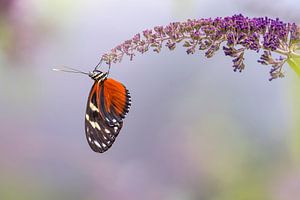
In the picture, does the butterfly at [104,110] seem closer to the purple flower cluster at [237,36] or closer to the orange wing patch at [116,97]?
the orange wing patch at [116,97]

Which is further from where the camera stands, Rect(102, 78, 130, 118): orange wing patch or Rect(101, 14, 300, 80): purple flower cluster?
Rect(102, 78, 130, 118): orange wing patch

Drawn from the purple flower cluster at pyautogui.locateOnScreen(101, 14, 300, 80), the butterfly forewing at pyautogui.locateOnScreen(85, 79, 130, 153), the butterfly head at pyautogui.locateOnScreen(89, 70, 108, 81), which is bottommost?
the butterfly forewing at pyautogui.locateOnScreen(85, 79, 130, 153)

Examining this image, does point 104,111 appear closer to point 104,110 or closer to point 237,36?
point 104,110

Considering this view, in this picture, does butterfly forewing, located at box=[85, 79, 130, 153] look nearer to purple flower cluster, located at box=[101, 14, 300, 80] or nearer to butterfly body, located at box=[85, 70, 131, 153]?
butterfly body, located at box=[85, 70, 131, 153]

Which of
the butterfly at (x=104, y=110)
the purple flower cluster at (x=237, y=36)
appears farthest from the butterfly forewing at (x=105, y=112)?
the purple flower cluster at (x=237, y=36)

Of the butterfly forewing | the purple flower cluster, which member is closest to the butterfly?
the butterfly forewing

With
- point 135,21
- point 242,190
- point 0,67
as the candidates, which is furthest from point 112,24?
point 242,190

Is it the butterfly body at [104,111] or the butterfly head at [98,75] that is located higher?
the butterfly head at [98,75]

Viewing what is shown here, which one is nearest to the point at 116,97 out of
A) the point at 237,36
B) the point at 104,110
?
the point at 104,110
